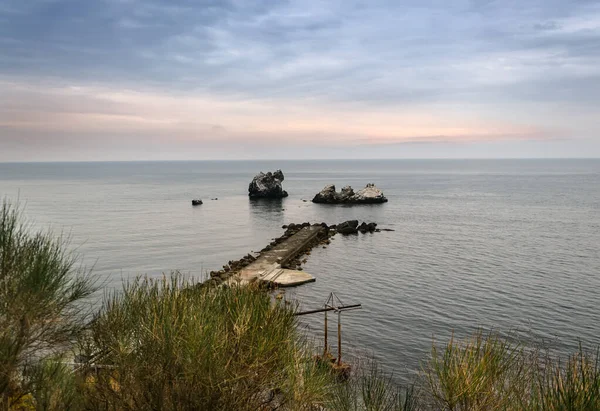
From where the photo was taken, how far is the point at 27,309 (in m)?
12.3

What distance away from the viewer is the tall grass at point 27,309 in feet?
39.3

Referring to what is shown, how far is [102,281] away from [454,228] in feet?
184

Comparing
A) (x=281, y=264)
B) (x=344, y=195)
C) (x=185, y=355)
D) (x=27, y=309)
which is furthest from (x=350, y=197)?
(x=27, y=309)

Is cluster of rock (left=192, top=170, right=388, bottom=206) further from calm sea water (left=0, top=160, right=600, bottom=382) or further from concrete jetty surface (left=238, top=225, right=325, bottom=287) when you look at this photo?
concrete jetty surface (left=238, top=225, right=325, bottom=287)

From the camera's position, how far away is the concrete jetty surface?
4378cm

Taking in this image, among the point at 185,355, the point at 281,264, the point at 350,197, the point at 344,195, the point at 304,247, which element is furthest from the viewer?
the point at 344,195

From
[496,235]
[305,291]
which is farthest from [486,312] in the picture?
[496,235]

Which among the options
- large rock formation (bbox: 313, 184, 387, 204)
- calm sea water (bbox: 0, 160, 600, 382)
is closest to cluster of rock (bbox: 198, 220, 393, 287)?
calm sea water (bbox: 0, 160, 600, 382)

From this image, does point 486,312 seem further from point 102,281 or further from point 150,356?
point 102,281

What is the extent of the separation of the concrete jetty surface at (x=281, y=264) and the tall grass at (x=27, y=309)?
2093 cm

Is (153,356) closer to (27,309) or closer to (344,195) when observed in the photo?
(27,309)

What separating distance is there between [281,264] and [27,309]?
3975 cm

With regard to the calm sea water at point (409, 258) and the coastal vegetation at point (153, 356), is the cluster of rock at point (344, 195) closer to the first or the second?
the calm sea water at point (409, 258)

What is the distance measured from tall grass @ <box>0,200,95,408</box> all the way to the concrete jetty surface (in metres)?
20.9
